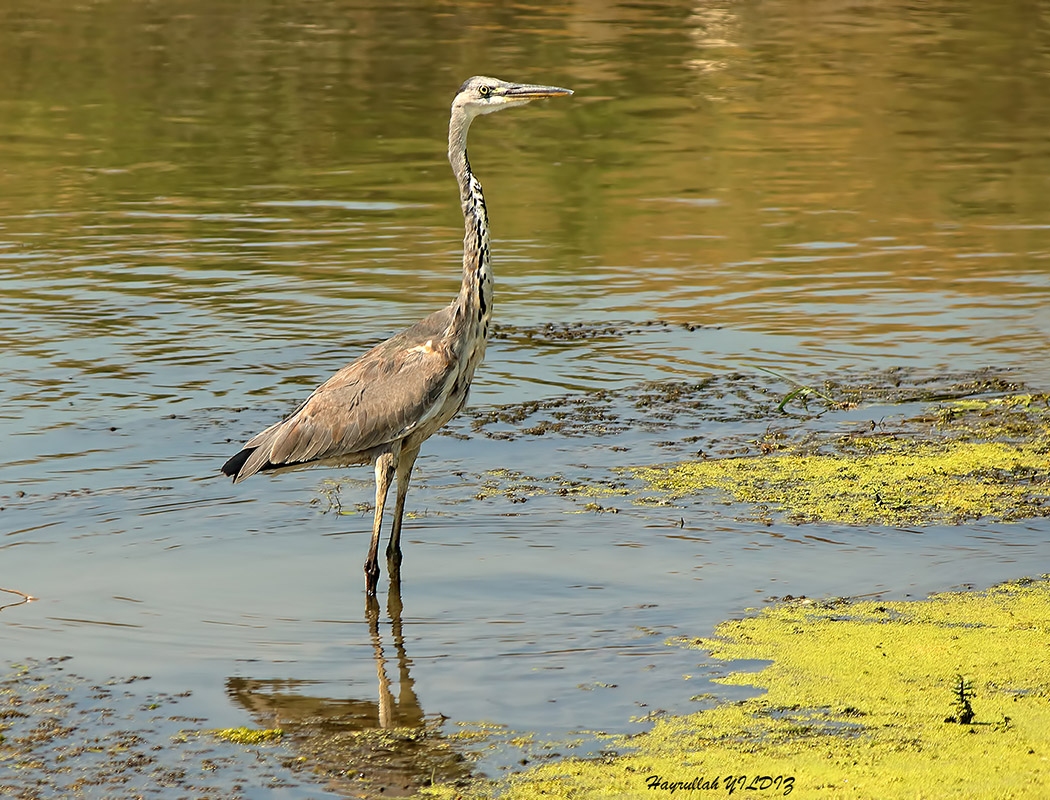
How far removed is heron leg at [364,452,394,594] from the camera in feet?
25.3

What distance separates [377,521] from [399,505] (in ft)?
1.08

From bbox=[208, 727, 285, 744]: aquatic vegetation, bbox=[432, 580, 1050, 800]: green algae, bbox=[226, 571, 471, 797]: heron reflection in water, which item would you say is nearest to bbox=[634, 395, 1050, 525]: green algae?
bbox=[432, 580, 1050, 800]: green algae

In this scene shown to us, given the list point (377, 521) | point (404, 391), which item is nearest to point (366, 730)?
point (377, 521)

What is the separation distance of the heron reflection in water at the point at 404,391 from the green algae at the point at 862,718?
193cm

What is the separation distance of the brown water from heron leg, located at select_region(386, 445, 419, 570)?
22cm

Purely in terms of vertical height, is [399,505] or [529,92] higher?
[529,92]

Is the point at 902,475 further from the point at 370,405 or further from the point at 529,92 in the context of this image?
the point at 370,405

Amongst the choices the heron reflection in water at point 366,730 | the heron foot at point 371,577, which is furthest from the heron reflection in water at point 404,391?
the heron reflection in water at point 366,730

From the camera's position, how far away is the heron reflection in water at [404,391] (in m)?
7.88

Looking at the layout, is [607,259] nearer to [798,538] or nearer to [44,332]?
[44,332]

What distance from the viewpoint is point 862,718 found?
19.9 feet

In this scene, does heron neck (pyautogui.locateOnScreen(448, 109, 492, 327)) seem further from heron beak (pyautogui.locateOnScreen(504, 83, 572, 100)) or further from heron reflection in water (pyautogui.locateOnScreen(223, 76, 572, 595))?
heron beak (pyautogui.locateOnScreen(504, 83, 572, 100))

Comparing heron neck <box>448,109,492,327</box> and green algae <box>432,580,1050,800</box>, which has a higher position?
heron neck <box>448,109,492,327</box>

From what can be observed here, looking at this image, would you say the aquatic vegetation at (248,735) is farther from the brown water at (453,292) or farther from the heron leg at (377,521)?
the heron leg at (377,521)
